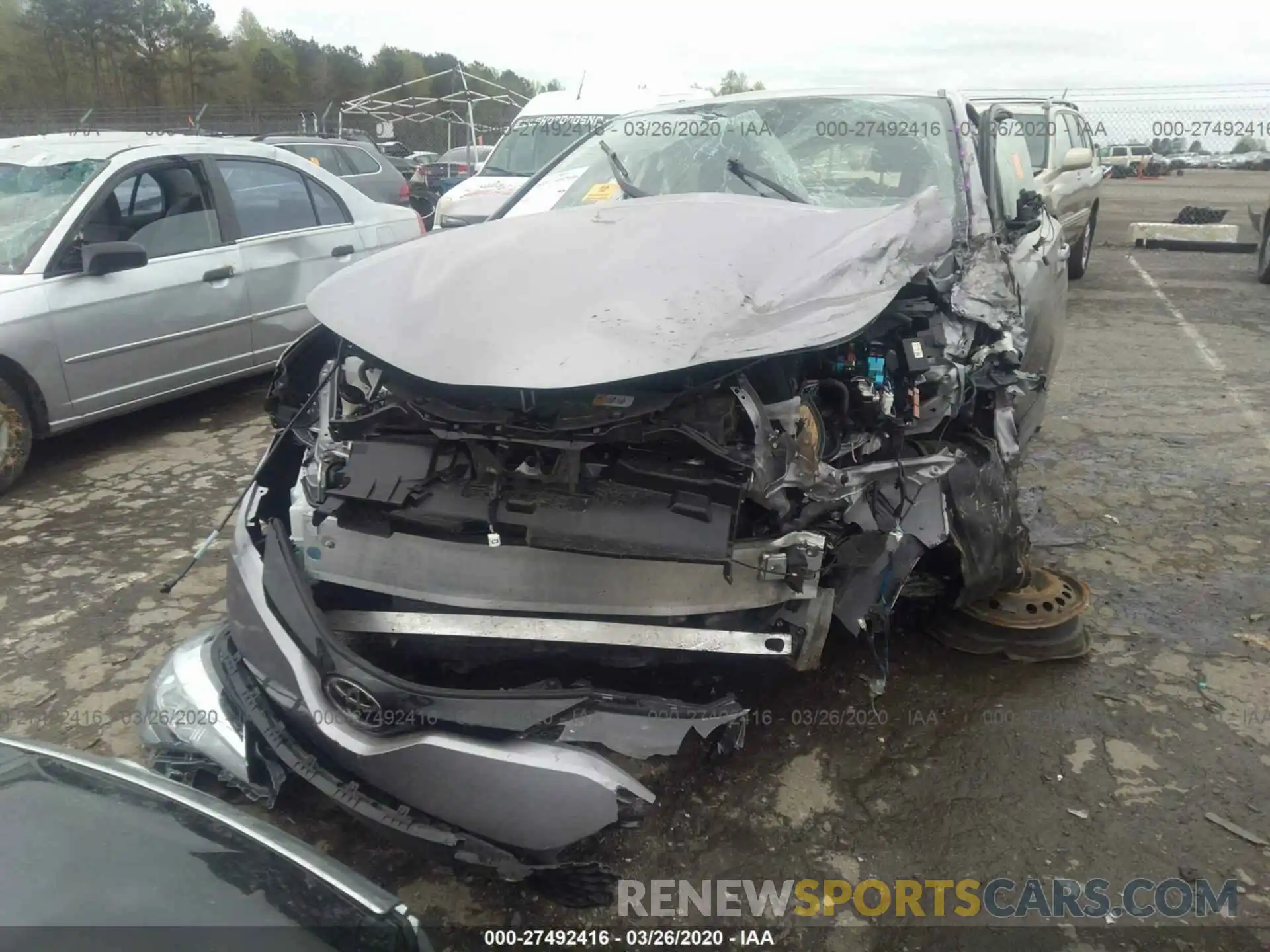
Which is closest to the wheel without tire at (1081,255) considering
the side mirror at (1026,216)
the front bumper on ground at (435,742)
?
the side mirror at (1026,216)

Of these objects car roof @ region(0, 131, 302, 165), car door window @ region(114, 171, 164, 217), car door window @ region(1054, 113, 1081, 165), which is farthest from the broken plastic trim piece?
car door window @ region(1054, 113, 1081, 165)

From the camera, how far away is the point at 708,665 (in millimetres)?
2221

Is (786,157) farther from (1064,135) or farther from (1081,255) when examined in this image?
(1081,255)

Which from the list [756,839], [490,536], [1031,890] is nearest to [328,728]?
[490,536]

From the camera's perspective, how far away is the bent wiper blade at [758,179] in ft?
11.1

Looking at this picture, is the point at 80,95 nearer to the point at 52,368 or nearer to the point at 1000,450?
the point at 52,368

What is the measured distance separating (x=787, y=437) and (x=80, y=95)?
38.8 metres

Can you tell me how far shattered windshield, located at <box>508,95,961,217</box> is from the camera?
137 inches

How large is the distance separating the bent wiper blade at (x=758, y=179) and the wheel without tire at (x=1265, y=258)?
366 inches

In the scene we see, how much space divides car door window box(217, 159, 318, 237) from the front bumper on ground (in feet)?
13.2

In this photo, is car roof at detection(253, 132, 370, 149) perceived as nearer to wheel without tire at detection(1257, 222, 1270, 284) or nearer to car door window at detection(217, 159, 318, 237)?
car door window at detection(217, 159, 318, 237)

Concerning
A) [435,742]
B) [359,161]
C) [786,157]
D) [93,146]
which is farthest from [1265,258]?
[435,742]
